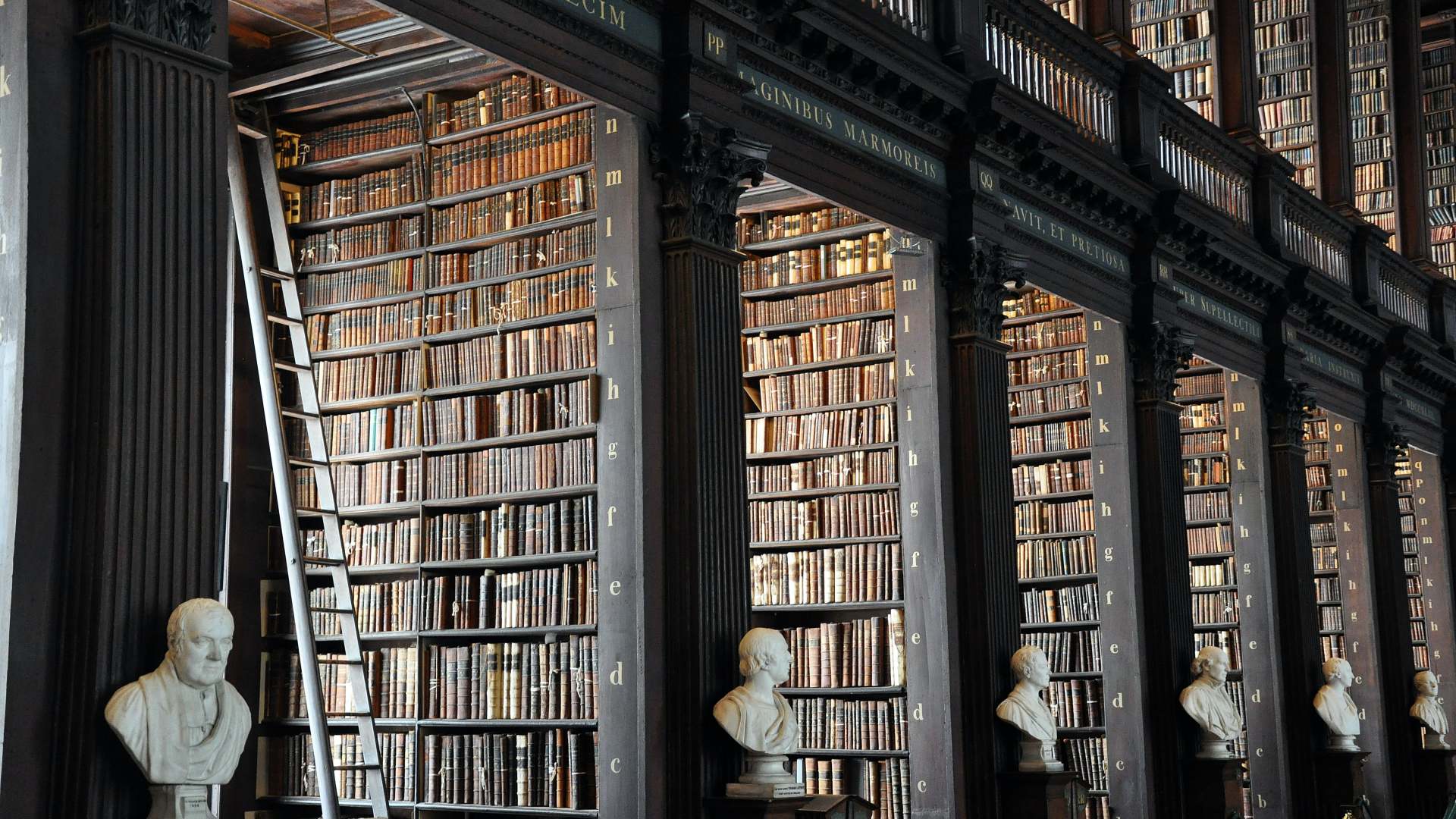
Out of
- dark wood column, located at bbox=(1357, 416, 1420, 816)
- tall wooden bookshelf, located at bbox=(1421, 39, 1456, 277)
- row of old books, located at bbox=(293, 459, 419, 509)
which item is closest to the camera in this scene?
row of old books, located at bbox=(293, 459, 419, 509)

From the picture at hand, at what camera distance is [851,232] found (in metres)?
8.21

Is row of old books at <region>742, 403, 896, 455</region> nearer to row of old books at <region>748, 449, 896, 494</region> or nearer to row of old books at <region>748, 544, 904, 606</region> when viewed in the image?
row of old books at <region>748, 449, 896, 494</region>

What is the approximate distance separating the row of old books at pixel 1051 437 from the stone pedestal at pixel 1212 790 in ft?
6.37

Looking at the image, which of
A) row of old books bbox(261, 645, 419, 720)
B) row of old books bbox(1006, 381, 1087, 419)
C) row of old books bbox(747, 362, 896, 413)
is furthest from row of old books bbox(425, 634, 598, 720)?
row of old books bbox(1006, 381, 1087, 419)

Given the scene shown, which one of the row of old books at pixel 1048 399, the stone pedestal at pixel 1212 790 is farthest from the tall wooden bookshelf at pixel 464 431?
the stone pedestal at pixel 1212 790

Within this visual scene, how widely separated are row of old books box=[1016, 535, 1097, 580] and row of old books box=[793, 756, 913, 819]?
2001 millimetres

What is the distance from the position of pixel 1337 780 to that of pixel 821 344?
504 centimetres

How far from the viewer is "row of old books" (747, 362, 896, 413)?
8.12 meters

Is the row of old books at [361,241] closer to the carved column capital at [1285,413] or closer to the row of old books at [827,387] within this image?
the row of old books at [827,387]

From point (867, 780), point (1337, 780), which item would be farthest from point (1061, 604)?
point (1337, 780)

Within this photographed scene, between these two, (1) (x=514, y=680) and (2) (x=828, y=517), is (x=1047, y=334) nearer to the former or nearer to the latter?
(2) (x=828, y=517)

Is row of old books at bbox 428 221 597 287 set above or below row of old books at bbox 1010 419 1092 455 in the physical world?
above

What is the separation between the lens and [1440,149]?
1662cm

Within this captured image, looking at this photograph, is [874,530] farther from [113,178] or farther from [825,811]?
[113,178]
